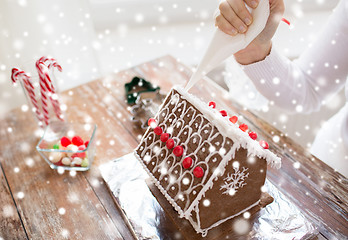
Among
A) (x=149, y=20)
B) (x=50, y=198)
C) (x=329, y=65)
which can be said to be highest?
(x=329, y=65)

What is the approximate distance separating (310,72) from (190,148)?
2.29 feet

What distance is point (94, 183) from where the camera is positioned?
3.25 feet

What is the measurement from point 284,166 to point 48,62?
84 cm

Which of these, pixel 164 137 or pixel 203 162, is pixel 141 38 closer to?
pixel 164 137

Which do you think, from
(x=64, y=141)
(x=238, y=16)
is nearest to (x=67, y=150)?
(x=64, y=141)

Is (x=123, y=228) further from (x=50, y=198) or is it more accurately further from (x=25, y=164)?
(x=25, y=164)

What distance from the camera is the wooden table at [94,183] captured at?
86 cm

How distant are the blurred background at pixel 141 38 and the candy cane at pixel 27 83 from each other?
1.71ft

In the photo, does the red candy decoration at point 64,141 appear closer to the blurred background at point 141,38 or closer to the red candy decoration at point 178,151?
the red candy decoration at point 178,151

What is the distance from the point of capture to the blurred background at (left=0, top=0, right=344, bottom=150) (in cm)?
162

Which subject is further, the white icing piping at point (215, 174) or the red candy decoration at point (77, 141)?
the red candy decoration at point (77, 141)

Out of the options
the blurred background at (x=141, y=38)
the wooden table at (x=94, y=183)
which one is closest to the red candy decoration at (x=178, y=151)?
the wooden table at (x=94, y=183)

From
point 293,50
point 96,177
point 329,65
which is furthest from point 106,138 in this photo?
point 293,50

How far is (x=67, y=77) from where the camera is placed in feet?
5.63
